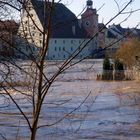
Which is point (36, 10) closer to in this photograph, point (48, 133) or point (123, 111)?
point (48, 133)

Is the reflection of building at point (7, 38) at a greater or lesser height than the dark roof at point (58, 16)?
lesser

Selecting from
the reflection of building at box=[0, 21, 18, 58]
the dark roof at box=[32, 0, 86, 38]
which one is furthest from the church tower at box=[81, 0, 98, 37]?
the reflection of building at box=[0, 21, 18, 58]

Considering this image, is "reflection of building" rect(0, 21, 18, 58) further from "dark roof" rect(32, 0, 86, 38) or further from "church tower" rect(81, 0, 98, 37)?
"church tower" rect(81, 0, 98, 37)

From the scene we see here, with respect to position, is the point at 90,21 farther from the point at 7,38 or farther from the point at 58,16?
the point at 7,38

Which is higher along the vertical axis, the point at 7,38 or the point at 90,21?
the point at 90,21

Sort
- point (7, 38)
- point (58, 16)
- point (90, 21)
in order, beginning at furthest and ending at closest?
point (90, 21), point (7, 38), point (58, 16)

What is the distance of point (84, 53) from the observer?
2.93 m

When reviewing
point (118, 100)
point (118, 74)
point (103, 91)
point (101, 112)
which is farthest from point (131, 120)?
point (118, 74)

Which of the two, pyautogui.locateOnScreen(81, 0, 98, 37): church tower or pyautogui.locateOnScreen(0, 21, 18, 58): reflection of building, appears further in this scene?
pyautogui.locateOnScreen(81, 0, 98, 37): church tower

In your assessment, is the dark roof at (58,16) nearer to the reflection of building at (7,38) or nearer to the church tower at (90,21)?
the church tower at (90,21)

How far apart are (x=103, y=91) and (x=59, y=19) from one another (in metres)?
25.2

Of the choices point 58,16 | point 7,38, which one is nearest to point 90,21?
point 58,16

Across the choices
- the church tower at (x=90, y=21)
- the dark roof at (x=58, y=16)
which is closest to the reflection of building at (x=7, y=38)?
the dark roof at (x=58, y=16)

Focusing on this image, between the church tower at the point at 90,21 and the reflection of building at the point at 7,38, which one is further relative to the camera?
the church tower at the point at 90,21
